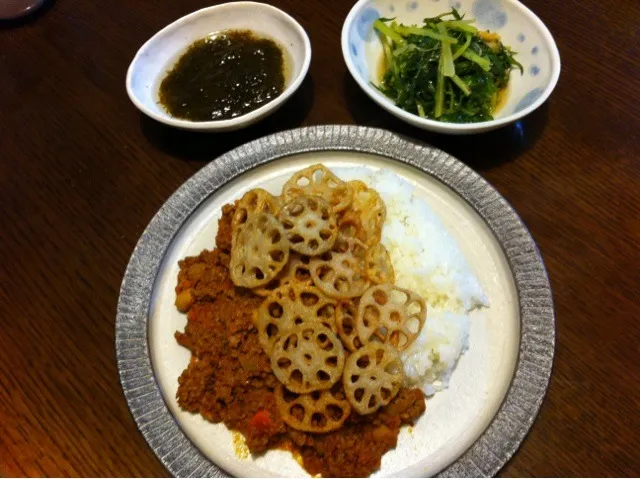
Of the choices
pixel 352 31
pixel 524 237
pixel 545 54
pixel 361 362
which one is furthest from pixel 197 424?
pixel 545 54

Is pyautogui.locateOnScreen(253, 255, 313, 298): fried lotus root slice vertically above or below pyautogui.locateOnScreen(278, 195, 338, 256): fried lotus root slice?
below

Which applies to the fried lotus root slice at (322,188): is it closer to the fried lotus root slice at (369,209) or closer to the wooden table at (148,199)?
the fried lotus root slice at (369,209)

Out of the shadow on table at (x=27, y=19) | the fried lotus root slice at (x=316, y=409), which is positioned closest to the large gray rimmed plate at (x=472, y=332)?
the fried lotus root slice at (x=316, y=409)

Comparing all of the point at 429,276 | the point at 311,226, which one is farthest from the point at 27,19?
the point at 429,276

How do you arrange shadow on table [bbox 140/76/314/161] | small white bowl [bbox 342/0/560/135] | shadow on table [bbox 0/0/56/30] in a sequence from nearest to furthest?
small white bowl [bbox 342/0/560/135] < shadow on table [bbox 140/76/314/161] < shadow on table [bbox 0/0/56/30]

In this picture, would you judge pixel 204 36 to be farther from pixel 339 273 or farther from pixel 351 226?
pixel 339 273

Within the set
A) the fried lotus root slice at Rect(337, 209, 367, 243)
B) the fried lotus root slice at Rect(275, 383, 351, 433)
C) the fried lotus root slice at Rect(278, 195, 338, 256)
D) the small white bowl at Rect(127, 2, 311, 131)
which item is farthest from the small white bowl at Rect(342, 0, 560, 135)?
the fried lotus root slice at Rect(275, 383, 351, 433)

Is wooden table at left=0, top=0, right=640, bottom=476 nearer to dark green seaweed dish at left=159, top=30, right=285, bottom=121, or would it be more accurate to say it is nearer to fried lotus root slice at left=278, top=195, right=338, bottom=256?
dark green seaweed dish at left=159, top=30, right=285, bottom=121
